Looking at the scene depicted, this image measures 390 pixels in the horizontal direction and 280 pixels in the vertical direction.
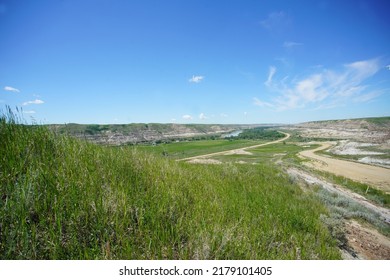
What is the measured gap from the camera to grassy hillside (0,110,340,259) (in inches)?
86.4

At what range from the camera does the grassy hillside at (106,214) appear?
7.20 feet

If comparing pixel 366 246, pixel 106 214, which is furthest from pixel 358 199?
pixel 106 214

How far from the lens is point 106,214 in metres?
2.57

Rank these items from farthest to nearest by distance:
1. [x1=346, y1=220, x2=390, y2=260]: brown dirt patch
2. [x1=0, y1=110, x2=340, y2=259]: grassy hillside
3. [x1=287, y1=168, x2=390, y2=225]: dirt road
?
1. [x1=287, y1=168, x2=390, y2=225]: dirt road
2. [x1=346, y1=220, x2=390, y2=260]: brown dirt patch
3. [x1=0, y1=110, x2=340, y2=259]: grassy hillside

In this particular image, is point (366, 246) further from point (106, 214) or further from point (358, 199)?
point (358, 199)

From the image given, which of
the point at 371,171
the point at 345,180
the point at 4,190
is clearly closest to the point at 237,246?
the point at 4,190

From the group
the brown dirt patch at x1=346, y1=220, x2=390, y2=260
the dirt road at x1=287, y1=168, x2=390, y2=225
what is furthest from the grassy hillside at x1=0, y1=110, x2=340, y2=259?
the dirt road at x1=287, y1=168, x2=390, y2=225

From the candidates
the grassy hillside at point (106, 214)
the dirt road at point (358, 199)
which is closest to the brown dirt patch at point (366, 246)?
the grassy hillside at point (106, 214)

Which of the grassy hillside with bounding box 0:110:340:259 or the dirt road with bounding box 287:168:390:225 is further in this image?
the dirt road with bounding box 287:168:390:225

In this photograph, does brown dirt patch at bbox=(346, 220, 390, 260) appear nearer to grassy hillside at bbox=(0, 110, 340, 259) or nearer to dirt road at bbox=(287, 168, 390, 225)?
grassy hillside at bbox=(0, 110, 340, 259)

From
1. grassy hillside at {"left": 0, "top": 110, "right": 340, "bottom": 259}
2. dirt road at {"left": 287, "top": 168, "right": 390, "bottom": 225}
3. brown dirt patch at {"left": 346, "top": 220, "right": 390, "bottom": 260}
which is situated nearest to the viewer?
grassy hillside at {"left": 0, "top": 110, "right": 340, "bottom": 259}

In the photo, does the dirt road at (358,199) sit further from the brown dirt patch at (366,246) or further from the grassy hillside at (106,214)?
the grassy hillside at (106,214)

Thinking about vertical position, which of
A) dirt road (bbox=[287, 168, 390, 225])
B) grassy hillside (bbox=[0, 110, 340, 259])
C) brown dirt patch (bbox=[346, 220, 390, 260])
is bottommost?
dirt road (bbox=[287, 168, 390, 225])

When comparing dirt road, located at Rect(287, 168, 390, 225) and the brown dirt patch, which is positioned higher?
the brown dirt patch
